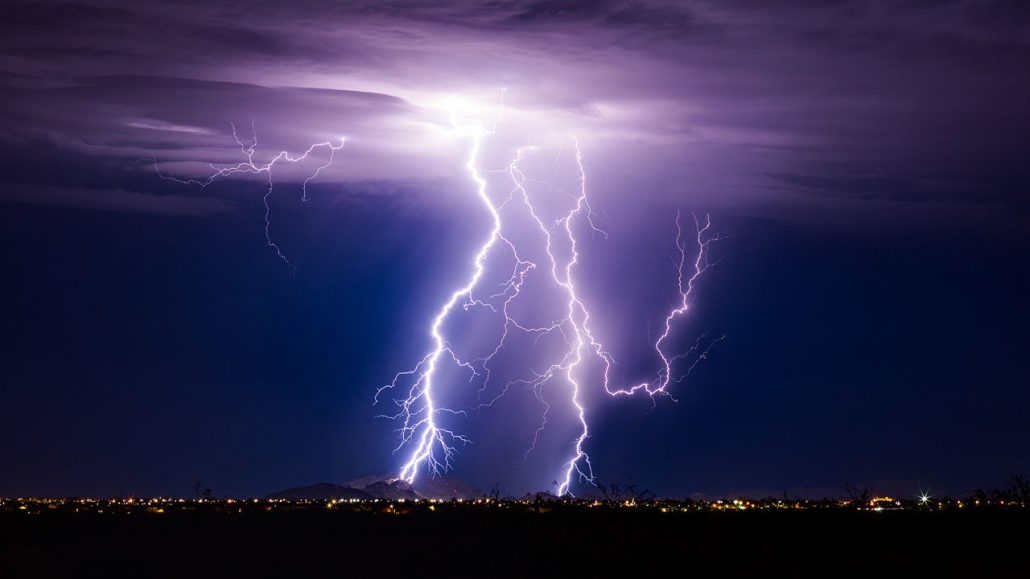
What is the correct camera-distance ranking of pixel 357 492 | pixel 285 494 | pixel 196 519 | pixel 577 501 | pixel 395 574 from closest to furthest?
pixel 395 574, pixel 196 519, pixel 577 501, pixel 357 492, pixel 285 494

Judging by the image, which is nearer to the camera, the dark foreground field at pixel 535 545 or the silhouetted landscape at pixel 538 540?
the dark foreground field at pixel 535 545

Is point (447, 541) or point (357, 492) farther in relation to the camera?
point (357, 492)

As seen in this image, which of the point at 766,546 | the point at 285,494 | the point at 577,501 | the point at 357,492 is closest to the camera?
Answer: the point at 766,546

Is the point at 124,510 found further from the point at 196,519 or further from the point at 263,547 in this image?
the point at 263,547

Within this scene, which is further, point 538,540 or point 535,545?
point 538,540

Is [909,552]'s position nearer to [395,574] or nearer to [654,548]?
[654,548]

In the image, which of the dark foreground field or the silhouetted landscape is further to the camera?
the silhouetted landscape

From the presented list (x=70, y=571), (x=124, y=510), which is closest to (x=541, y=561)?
(x=70, y=571)
